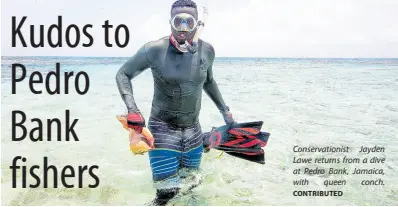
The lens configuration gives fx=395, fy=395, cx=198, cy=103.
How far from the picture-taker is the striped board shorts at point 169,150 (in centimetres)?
345

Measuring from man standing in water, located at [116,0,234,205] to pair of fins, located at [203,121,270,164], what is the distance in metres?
0.31

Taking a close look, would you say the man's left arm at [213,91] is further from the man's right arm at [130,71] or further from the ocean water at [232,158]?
the ocean water at [232,158]

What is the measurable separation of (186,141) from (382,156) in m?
4.07

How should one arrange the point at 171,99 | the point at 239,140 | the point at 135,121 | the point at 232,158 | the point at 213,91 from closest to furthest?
the point at 135,121
the point at 171,99
the point at 213,91
the point at 239,140
the point at 232,158

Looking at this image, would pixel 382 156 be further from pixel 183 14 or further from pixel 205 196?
pixel 183 14

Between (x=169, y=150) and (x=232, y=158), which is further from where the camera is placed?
(x=232, y=158)

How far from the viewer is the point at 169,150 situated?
3441mm

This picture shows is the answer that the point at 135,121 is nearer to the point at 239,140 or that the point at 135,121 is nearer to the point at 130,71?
the point at 130,71

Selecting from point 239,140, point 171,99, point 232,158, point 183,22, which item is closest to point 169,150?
point 171,99

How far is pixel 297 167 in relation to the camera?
5.82m

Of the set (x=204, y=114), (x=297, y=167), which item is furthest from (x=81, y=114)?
(x=297, y=167)

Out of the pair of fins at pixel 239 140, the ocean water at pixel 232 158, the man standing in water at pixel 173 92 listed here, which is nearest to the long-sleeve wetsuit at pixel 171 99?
the man standing in water at pixel 173 92

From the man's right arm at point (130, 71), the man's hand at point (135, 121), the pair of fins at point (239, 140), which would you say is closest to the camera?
the man's hand at point (135, 121)

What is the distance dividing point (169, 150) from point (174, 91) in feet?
1.71
